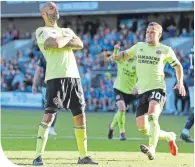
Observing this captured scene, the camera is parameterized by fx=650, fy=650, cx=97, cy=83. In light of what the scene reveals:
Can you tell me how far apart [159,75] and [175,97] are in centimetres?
1519

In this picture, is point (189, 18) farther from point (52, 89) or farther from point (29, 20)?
point (52, 89)

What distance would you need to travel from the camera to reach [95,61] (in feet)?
101

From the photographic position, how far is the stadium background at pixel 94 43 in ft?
86.9

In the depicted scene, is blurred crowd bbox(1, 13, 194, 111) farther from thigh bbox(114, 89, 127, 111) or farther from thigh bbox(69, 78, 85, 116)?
thigh bbox(69, 78, 85, 116)

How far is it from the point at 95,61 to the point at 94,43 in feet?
6.92

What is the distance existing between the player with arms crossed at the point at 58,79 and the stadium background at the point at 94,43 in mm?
9524

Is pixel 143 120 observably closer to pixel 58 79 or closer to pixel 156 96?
pixel 156 96

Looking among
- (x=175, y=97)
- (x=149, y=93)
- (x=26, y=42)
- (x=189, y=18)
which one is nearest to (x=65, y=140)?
(x=149, y=93)

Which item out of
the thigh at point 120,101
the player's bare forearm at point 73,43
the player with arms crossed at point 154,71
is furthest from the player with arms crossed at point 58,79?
the thigh at point 120,101

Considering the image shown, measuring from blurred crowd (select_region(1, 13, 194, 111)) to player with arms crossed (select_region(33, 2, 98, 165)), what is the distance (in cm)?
1657

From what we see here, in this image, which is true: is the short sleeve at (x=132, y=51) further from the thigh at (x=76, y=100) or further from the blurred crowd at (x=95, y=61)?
the blurred crowd at (x=95, y=61)

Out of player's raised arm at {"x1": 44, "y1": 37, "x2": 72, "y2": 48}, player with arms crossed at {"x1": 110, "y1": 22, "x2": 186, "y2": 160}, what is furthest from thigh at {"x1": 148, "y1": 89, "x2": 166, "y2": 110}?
player's raised arm at {"x1": 44, "y1": 37, "x2": 72, "y2": 48}

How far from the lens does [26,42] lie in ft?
123

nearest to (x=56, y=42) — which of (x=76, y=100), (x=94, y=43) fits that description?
(x=76, y=100)
